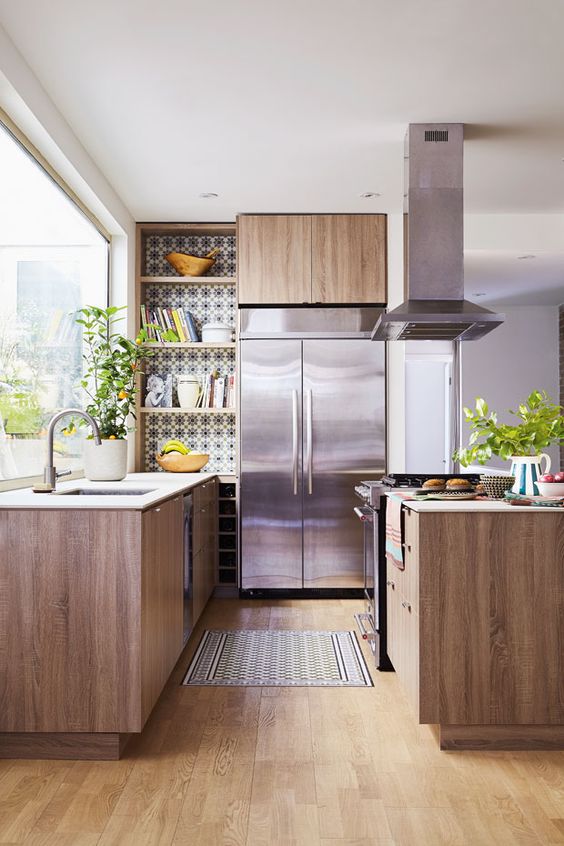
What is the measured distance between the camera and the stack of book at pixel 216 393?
17.9ft

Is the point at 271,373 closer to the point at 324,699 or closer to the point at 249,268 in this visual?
the point at 249,268

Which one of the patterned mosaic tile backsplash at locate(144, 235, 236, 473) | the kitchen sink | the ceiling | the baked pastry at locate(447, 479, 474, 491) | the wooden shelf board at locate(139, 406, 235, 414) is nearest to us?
the ceiling

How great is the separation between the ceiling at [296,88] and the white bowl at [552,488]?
1.72 metres

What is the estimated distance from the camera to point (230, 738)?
2795mm

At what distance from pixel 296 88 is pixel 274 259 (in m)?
1.91

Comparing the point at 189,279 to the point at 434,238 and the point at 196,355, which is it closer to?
the point at 196,355

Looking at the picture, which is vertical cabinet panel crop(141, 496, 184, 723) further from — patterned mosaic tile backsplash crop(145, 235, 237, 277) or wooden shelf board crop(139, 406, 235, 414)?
patterned mosaic tile backsplash crop(145, 235, 237, 277)

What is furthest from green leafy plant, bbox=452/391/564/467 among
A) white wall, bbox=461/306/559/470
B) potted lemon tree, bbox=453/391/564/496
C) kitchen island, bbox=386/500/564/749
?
white wall, bbox=461/306/559/470

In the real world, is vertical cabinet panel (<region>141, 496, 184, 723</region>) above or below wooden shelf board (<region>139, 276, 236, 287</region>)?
below

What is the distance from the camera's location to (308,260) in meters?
5.26

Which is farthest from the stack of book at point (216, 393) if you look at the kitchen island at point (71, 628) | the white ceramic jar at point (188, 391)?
the kitchen island at point (71, 628)

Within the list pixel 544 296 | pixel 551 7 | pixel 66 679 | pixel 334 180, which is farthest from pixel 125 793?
pixel 544 296

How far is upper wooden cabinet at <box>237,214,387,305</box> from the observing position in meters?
5.25

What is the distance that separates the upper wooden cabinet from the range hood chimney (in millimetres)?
1266
